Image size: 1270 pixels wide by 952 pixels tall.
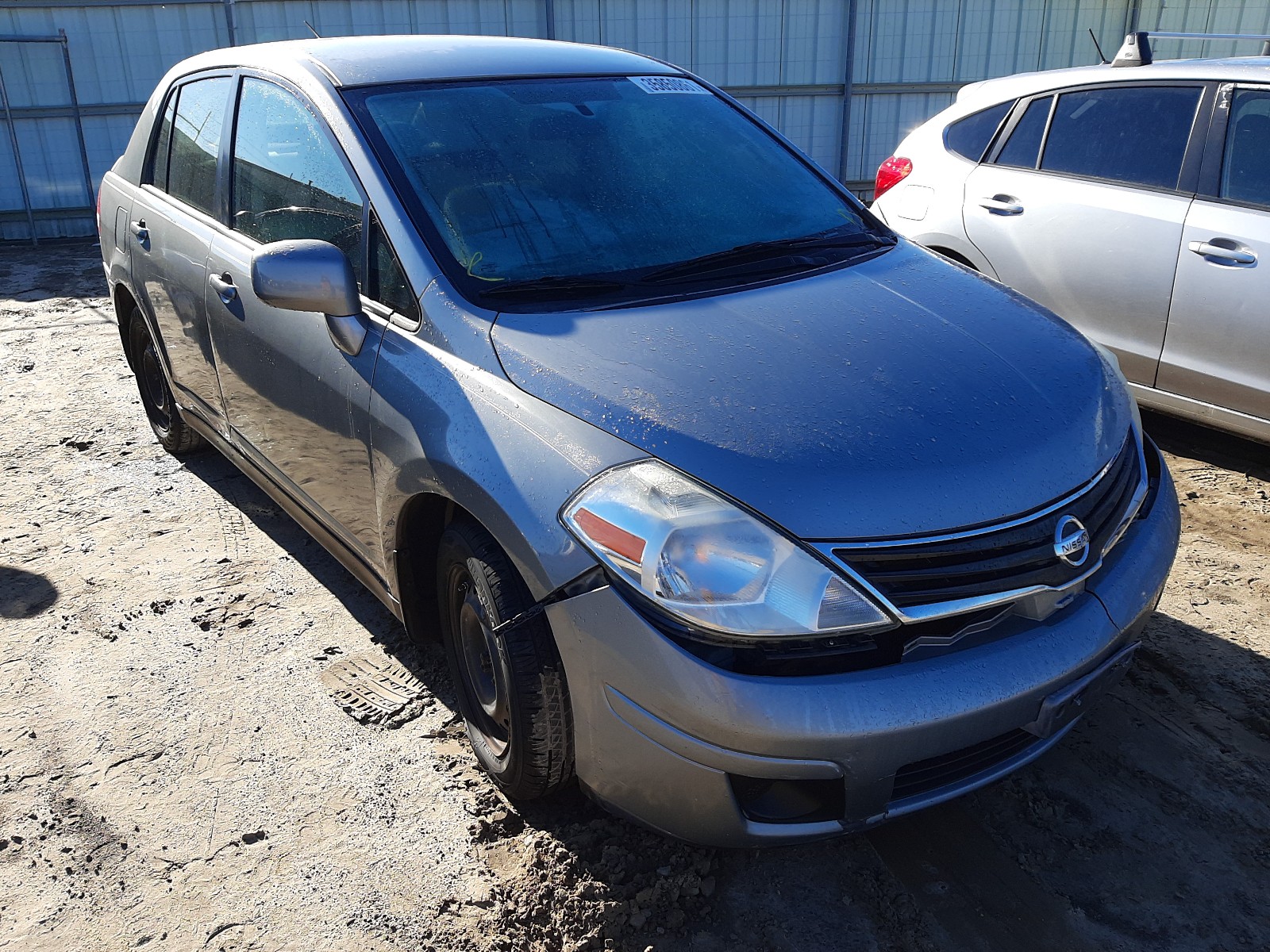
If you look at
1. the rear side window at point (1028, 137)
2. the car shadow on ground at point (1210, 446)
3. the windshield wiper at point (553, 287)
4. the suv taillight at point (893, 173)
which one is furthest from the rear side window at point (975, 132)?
the windshield wiper at point (553, 287)

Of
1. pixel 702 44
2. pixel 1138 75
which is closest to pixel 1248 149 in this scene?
pixel 1138 75

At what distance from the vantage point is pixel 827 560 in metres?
1.78

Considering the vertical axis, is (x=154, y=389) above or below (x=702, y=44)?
below

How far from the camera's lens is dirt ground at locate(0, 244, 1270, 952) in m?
2.07

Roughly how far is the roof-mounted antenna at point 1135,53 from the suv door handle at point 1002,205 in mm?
749

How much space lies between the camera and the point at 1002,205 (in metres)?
4.57

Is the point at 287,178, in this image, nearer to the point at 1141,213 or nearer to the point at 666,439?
the point at 666,439

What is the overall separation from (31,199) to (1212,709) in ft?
41.8

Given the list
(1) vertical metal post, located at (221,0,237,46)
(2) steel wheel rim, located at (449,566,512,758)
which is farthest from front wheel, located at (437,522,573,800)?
(1) vertical metal post, located at (221,0,237,46)

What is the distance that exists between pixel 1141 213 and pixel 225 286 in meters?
3.52

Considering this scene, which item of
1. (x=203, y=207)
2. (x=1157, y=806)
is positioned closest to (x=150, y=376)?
(x=203, y=207)

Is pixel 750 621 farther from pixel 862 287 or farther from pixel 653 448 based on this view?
pixel 862 287

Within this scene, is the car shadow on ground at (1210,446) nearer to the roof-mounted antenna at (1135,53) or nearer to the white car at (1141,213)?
the white car at (1141,213)

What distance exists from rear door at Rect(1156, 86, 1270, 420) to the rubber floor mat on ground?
3208 mm
